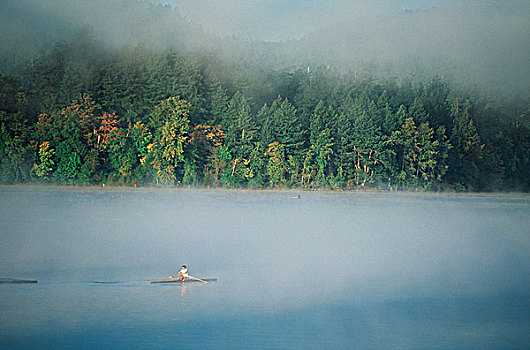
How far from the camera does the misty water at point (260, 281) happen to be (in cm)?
898

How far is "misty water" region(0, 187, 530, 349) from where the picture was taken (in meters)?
8.98

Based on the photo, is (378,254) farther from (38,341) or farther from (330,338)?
(38,341)

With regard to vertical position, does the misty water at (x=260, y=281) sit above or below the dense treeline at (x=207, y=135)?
below

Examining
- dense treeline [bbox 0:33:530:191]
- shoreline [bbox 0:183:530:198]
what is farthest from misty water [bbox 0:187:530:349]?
dense treeline [bbox 0:33:530:191]

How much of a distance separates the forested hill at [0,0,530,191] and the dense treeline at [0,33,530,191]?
9 cm

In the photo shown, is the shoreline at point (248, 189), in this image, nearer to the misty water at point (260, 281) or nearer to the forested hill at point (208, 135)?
the forested hill at point (208, 135)

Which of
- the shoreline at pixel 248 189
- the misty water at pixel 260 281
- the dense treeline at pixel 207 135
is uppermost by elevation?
the dense treeline at pixel 207 135

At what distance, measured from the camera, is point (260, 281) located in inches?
497

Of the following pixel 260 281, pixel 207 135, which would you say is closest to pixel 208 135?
pixel 207 135

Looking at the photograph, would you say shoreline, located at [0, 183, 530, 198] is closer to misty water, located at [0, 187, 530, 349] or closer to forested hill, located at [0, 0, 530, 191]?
forested hill, located at [0, 0, 530, 191]

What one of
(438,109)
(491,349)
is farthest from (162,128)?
(491,349)

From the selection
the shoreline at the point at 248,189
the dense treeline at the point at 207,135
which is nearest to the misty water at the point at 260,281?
the shoreline at the point at 248,189

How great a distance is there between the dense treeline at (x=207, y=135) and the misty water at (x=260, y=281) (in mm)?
17949

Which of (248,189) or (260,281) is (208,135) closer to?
(248,189)
